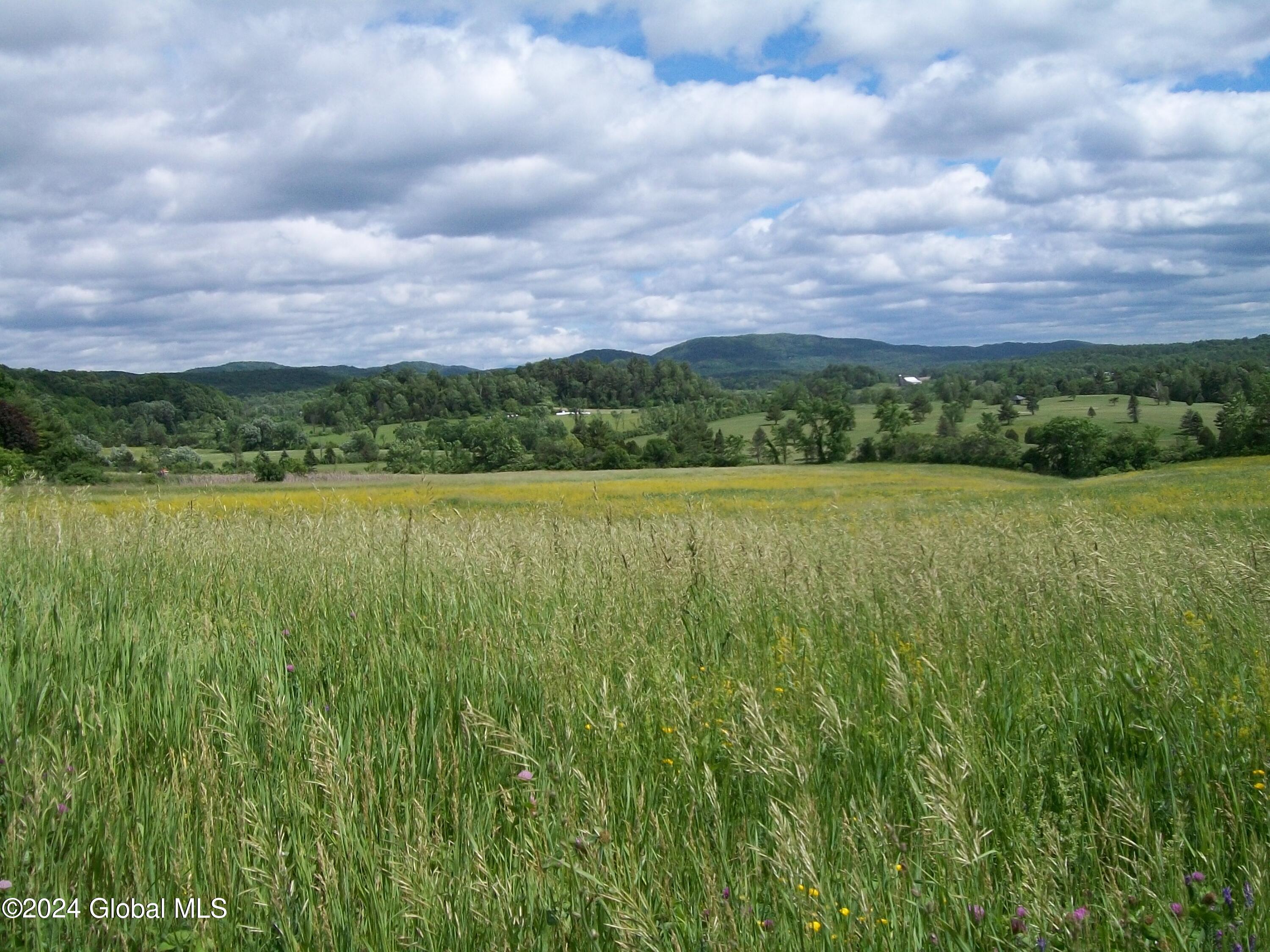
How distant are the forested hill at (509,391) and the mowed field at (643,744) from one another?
90.6m

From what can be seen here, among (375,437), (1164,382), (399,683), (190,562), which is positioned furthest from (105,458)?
(1164,382)

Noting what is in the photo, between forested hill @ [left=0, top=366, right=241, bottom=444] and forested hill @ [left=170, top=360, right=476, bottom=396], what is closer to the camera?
forested hill @ [left=0, top=366, right=241, bottom=444]

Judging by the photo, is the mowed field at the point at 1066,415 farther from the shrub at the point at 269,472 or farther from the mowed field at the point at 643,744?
the mowed field at the point at 643,744

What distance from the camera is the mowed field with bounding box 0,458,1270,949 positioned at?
2072mm

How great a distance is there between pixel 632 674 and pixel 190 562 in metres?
4.21

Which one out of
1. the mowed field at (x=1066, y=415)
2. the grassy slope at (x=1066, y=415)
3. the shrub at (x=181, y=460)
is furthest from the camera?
the grassy slope at (x=1066, y=415)

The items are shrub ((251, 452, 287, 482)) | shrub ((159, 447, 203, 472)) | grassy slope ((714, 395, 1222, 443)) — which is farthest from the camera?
grassy slope ((714, 395, 1222, 443))

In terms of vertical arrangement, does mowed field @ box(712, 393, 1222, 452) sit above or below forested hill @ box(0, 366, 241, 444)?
below

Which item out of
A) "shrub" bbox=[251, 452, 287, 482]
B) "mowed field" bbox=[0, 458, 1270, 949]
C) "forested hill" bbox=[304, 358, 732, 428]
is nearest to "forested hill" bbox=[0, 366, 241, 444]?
"forested hill" bbox=[304, 358, 732, 428]

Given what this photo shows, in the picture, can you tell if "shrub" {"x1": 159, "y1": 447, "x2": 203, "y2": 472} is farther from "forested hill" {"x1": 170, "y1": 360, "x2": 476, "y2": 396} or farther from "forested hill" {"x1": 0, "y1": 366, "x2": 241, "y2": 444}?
"forested hill" {"x1": 170, "y1": 360, "x2": 476, "y2": 396}

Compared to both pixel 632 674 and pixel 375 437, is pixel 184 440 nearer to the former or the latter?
pixel 375 437

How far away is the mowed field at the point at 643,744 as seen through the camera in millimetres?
2072

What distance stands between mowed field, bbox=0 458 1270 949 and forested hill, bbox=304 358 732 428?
297ft

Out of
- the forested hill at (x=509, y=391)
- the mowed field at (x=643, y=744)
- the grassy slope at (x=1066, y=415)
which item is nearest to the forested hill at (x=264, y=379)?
the forested hill at (x=509, y=391)
